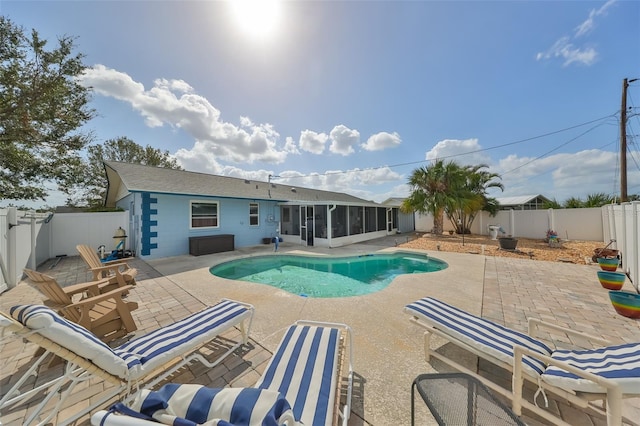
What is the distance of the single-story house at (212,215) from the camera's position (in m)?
8.66

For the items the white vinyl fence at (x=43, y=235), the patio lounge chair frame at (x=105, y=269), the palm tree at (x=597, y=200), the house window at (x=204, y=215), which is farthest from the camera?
the palm tree at (x=597, y=200)

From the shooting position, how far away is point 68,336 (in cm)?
156

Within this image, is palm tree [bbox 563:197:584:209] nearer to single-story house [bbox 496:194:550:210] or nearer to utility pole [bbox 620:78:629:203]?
single-story house [bbox 496:194:550:210]

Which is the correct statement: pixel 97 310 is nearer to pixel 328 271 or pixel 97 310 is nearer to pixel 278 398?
pixel 278 398

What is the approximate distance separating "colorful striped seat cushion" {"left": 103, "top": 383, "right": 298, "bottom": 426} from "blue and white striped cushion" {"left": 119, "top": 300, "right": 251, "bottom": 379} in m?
1.11

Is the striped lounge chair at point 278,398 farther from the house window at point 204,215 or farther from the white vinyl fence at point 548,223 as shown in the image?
the white vinyl fence at point 548,223

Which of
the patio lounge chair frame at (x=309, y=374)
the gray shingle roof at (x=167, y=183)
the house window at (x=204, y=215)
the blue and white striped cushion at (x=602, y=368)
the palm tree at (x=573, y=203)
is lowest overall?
the patio lounge chair frame at (x=309, y=374)

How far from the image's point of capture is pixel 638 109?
9.88 meters

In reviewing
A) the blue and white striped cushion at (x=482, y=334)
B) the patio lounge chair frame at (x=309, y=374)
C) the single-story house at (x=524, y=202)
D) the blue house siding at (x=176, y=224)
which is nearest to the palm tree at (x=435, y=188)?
the single-story house at (x=524, y=202)

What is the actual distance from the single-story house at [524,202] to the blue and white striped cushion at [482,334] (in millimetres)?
21759

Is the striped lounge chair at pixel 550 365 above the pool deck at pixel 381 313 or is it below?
above

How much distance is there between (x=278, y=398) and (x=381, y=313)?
10.1ft

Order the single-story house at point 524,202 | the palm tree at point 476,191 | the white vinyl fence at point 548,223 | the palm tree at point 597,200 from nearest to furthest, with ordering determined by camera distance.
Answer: the white vinyl fence at point 548,223
the palm tree at point 597,200
the palm tree at point 476,191
the single-story house at point 524,202

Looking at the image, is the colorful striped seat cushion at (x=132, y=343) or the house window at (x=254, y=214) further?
the house window at (x=254, y=214)
